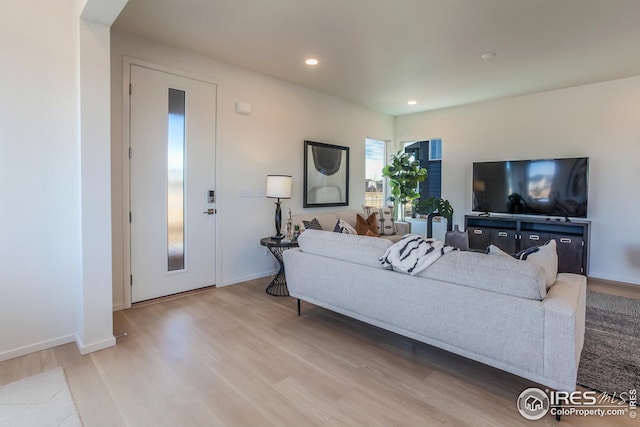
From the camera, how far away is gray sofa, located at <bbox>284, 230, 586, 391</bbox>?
1.67 meters

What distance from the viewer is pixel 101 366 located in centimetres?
220

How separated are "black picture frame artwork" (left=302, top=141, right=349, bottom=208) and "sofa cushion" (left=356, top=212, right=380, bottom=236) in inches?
27.1

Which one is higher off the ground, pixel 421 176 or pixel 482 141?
pixel 482 141

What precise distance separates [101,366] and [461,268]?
241cm

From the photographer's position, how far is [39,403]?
1.83 meters

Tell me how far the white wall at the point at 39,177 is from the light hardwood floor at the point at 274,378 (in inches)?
11.8

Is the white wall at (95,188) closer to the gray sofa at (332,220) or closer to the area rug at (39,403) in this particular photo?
the area rug at (39,403)

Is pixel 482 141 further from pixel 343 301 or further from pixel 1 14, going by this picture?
pixel 1 14

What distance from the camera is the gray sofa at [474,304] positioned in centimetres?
167

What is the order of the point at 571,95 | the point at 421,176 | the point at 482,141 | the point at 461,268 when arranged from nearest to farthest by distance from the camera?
the point at 461,268
the point at 571,95
the point at 482,141
the point at 421,176

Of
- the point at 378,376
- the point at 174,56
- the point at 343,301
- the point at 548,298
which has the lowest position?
the point at 378,376

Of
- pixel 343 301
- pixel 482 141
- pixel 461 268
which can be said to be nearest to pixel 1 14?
pixel 343 301

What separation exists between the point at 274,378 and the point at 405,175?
4456 millimetres

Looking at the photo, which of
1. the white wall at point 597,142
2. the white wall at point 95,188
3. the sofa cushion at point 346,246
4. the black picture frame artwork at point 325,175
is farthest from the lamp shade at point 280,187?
the white wall at point 597,142
